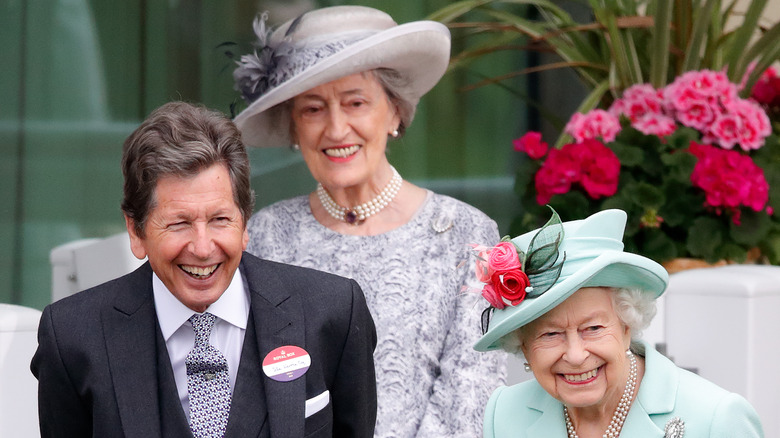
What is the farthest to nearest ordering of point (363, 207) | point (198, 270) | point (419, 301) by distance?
point (363, 207) < point (419, 301) < point (198, 270)

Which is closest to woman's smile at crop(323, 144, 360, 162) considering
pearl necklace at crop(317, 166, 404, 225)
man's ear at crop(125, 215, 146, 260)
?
pearl necklace at crop(317, 166, 404, 225)

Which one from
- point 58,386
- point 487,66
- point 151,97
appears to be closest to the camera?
point 58,386

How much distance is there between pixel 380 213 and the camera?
3410 mm

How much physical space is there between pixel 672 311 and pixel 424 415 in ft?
4.06

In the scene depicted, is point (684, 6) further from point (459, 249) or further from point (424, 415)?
point (424, 415)

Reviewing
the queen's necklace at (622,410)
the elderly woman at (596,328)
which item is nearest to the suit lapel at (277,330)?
the elderly woman at (596,328)

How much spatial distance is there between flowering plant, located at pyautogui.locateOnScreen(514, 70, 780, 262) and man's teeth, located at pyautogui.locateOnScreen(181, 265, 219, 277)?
2.20m

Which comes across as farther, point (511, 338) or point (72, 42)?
point (72, 42)

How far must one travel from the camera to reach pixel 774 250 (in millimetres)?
A: 4402

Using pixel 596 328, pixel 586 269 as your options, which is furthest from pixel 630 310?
pixel 586 269

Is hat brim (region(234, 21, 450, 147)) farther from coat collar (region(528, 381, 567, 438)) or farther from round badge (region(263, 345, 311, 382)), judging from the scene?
coat collar (region(528, 381, 567, 438))

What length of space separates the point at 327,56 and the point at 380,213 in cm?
49

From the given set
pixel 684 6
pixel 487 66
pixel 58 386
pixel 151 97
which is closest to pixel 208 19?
pixel 151 97

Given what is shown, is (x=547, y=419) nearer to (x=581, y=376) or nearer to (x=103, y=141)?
(x=581, y=376)
